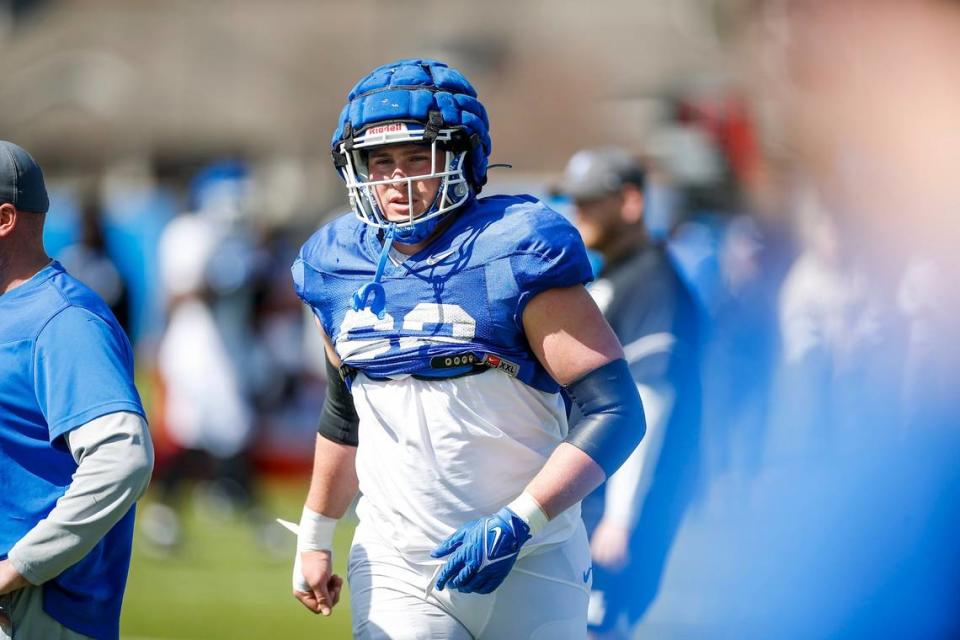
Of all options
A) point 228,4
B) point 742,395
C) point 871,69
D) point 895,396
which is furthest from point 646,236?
point 228,4

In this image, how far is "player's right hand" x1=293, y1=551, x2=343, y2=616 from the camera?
11.6ft

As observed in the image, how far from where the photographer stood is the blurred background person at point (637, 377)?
16.2ft

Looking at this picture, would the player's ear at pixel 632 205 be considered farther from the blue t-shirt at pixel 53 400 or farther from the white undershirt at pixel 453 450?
the blue t-shirt at pixel 53 400

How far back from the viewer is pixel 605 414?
10.4 feet

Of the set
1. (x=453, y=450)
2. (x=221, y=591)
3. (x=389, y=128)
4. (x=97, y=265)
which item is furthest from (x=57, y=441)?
(x=97, y=265)

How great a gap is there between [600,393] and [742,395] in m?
4.94

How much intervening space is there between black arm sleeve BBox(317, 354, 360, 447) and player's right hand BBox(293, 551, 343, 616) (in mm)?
277

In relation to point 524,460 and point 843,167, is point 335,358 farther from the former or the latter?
point 843,167

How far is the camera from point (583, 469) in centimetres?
313

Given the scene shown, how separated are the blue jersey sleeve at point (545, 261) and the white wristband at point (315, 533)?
78cm

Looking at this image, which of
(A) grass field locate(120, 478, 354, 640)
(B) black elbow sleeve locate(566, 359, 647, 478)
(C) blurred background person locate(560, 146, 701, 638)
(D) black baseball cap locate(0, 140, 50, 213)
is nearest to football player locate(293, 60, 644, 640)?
(B) black elbow sleeve locate(566, 359, 647, 478)

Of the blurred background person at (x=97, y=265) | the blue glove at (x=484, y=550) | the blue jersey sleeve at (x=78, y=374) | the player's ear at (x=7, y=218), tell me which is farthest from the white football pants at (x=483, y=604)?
the blurred background person at (x=97, y=265)

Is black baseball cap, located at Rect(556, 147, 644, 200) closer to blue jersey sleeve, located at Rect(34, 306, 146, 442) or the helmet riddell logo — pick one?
the helmet riddell logo

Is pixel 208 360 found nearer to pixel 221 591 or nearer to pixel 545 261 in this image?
pixel 221 591
